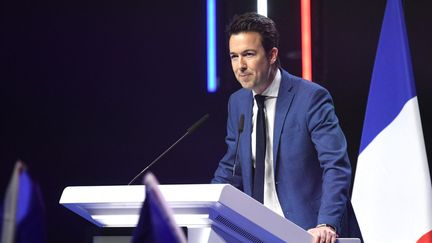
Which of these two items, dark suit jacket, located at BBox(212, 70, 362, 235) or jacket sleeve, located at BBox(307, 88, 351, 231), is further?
dark suit jacket, located at BBox(212, 70, 362, 235)

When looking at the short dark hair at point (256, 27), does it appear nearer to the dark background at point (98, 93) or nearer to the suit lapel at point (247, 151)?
the suit lapel at point (247, 151)

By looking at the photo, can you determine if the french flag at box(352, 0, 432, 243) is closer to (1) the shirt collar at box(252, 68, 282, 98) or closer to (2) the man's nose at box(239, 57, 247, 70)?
(1) the shirt collar at box(252, 68, 282, 98)

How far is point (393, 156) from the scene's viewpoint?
4078mm

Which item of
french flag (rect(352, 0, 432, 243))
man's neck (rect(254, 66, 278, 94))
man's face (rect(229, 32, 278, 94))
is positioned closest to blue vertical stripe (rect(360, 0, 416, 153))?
french flag (rect(352, 0, 432, 243))

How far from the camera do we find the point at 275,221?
2.23m

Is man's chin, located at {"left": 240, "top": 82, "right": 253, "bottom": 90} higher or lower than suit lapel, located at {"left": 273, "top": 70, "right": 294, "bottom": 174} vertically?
higher

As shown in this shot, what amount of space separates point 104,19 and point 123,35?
0.14 metres

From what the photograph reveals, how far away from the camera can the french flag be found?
3.93 metres

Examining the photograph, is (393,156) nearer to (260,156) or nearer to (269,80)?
(269,80)

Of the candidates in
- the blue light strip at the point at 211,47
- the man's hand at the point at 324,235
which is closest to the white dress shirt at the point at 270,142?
the man's hand at the point at 324,235

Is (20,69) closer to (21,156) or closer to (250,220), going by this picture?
(21,156)

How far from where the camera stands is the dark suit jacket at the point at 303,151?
2.88 metres

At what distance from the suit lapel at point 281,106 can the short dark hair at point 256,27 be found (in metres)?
0.14

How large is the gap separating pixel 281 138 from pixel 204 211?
0.78m
